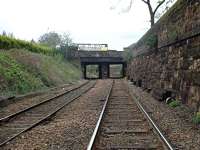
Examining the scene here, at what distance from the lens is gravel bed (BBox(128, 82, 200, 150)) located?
375 inches

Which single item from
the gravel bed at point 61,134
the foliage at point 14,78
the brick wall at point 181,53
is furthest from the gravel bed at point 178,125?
the foliage at point 14,78

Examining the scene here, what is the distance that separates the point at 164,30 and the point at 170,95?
4996mm

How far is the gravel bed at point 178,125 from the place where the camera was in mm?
9533

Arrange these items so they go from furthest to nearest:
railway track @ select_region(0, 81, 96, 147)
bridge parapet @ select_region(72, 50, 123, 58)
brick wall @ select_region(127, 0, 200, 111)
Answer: bridge parapet @ select_region(72, 50, 123, 58), brick wall @ select_region(127, 0, 200, 111), railway track @ select_region(0, 81, 96, 147)

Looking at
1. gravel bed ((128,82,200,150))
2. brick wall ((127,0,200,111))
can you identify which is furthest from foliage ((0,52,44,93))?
gravel bed ((128,82,200,150))

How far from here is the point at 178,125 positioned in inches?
482

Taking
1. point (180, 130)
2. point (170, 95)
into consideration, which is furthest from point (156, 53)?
point (180, 130)

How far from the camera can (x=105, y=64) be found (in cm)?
6694

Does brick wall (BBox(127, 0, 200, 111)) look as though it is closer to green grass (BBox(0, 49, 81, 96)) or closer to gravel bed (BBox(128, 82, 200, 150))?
gravel bed (BBox(128, 82, 200, 150))

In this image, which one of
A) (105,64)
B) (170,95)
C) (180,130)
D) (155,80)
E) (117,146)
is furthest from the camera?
(105,64)

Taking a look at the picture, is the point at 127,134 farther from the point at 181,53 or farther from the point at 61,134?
the point at 181,53

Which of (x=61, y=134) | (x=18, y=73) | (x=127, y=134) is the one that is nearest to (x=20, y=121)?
(x=61, y=134)

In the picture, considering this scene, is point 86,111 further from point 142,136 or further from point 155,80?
point 155,80

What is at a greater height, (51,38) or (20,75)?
(51,38)
